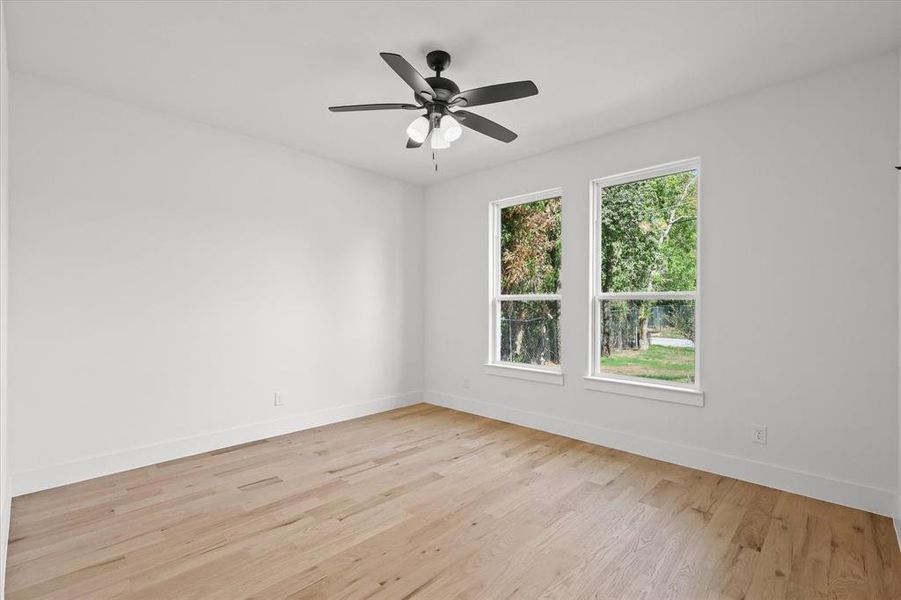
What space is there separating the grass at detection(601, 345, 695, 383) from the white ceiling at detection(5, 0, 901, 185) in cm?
181

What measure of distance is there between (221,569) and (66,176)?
106 inches

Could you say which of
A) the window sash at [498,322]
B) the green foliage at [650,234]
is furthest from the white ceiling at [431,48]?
the window sash at [498,322]

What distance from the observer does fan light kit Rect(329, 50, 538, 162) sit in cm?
244

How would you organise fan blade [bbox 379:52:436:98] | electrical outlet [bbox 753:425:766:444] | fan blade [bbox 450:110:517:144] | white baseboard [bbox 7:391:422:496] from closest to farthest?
1. fan blade [bbox 379:52:436:98]
2. fan blade [bbox 450:110:517:144]
3. white baseboard [bbox 7:391:422:496]
4. electrical outlet [bbox 753:425:766:444]

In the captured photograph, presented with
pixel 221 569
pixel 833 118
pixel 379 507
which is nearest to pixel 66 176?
pixel 221 569

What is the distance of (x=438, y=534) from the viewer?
2434 millimetres

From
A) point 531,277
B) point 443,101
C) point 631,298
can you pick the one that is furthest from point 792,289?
point 443,101

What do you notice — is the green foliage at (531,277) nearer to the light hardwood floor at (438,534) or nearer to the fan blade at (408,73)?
the light hardwood floor at (438,534)

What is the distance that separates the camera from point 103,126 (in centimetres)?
321

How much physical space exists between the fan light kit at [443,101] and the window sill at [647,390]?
215 centimetres

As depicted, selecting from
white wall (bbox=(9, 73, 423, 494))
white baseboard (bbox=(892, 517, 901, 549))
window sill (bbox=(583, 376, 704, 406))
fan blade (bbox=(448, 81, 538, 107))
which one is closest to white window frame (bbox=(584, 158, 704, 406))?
window sill (bbox=(583, 376, 704, 406))

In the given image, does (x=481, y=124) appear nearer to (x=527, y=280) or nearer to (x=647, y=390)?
(x=527, y=280)

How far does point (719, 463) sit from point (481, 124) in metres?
2.81

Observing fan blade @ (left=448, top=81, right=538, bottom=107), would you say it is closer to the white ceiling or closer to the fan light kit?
the fan light kit
